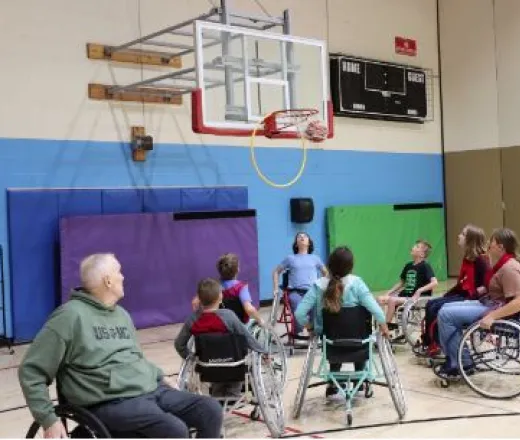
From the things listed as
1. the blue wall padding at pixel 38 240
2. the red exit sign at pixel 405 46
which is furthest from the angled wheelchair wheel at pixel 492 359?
the red exit sign at pixel 405 46

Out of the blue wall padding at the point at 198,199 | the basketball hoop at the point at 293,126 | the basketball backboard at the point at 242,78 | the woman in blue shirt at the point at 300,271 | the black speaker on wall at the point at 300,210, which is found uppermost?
the basketball backboard at the point at 242,78

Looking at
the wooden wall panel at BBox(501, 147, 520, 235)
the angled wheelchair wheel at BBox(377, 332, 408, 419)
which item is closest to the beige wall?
the wooden wall panel at BBox(501, 147, 520, 235)

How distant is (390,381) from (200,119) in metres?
2.61

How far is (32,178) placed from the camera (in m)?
6.21

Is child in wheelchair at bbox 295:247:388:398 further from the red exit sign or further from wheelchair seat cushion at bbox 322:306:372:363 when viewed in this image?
the red exit sign

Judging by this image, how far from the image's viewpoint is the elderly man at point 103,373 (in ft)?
7.20

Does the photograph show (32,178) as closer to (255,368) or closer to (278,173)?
(278,173)

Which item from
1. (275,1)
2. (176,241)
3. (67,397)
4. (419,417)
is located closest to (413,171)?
(275,1)

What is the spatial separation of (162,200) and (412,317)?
3.06m

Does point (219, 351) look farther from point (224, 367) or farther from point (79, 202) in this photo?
point (79, 202)

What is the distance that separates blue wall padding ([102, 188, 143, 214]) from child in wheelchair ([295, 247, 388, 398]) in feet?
11.7

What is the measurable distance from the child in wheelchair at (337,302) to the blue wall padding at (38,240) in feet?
11.3

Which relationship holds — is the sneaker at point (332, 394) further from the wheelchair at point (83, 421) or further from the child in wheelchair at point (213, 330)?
the wheelchair at point (83, 421)

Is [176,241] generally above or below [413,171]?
below
